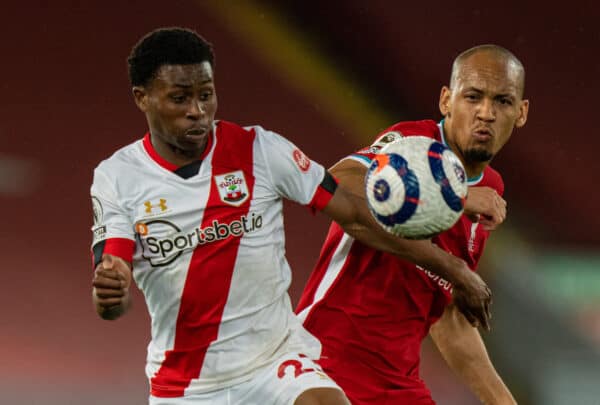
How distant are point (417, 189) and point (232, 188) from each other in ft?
2.08

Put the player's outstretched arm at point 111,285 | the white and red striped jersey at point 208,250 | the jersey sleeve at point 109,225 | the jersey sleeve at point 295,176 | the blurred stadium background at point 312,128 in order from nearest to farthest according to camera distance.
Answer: the player's outstretched arm at point 111,285 → the jersey sleeve at point 109,225 → the white and red striped jersey at point 208,250 → the jersey sleeve at point 295,176 → the blurred stadium background at point 312,128

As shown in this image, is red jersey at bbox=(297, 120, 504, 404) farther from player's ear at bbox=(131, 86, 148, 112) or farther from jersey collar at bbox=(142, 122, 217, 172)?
player's ear at bbox=(131, 86, 148, 112)

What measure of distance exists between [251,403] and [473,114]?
50.6 inches

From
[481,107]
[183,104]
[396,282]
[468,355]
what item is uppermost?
[481,107]

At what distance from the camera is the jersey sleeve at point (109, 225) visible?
108 inches

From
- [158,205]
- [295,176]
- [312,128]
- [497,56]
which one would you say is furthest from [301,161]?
[312,128]

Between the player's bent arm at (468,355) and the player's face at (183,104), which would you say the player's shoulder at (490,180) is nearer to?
the player's bent arm at (468,355)

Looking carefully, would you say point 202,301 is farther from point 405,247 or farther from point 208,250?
point 405,247

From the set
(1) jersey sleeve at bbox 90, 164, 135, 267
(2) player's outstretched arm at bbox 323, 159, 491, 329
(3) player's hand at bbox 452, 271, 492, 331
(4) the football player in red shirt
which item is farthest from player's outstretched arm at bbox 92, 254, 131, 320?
(3) player's hand at bbox 452, 271, 492, 331

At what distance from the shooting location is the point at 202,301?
9.37 feet

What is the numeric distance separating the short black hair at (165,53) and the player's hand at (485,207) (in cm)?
96

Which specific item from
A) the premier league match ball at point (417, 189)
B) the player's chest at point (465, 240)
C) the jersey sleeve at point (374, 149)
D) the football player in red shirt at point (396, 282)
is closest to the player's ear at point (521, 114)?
the football player in red shirt at point (396, 282)
